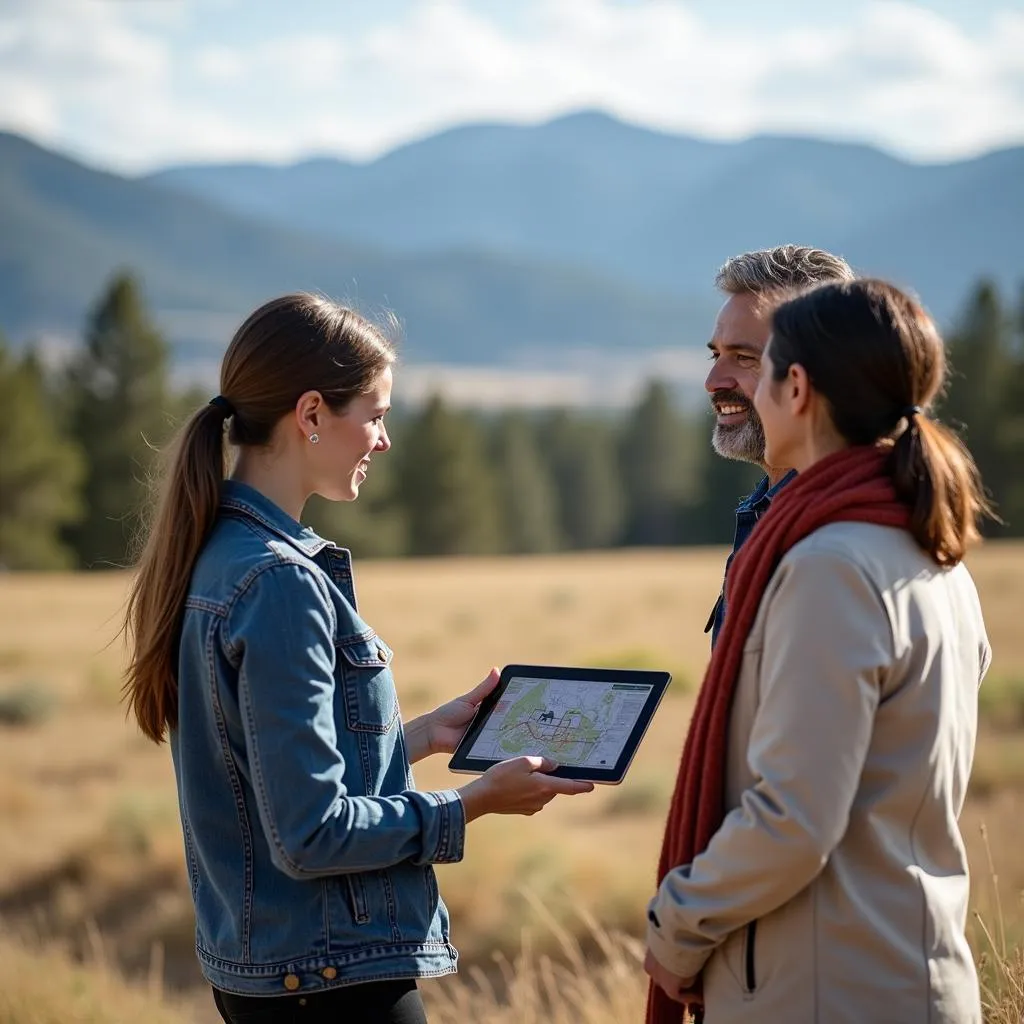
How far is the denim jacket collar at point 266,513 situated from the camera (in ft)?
9.09

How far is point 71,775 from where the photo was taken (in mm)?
13742

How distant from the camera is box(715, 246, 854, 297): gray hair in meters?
3.67

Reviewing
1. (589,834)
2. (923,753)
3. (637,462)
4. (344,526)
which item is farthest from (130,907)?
(637,462)

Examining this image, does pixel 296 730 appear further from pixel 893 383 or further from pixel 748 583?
pixel 893 383

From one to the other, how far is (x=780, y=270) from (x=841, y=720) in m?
1.76

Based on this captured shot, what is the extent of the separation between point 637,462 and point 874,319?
244 feet

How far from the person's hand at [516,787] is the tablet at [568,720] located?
0.05 metres

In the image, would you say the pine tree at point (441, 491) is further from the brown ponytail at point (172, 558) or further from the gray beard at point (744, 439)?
the brown ponytail at point (172, 558)

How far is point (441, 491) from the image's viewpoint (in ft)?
173

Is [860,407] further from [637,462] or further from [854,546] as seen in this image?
[637,462]

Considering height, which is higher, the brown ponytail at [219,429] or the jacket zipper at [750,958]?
the brown ponytail at [219,429]

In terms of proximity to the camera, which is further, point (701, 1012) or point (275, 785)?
point (701, 1012)

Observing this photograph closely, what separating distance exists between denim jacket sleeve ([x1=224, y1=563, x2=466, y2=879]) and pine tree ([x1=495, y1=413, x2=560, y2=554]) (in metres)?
61.3

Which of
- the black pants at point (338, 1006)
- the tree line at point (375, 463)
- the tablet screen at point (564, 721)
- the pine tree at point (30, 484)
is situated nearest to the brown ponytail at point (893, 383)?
the tablet screen at point (564, 721)
